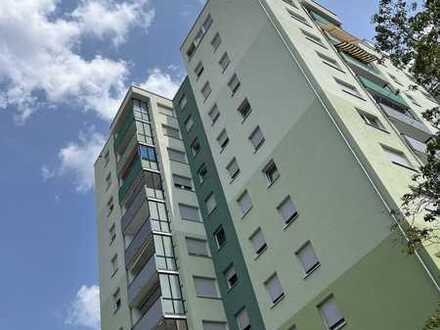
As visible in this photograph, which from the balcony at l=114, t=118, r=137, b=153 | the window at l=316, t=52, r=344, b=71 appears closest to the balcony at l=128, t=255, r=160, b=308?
the balcony at l=114, t=118, r=137, b=153

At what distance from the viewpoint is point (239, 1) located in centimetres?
3159

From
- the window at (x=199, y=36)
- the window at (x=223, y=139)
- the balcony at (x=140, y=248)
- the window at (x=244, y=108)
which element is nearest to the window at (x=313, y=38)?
the window at (x=244, y=108)

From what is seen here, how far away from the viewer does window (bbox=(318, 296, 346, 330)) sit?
18.1 m

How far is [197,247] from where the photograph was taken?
2747 cm

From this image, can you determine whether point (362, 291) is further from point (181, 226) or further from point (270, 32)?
point (270, 32)

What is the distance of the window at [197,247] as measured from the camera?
27.1m

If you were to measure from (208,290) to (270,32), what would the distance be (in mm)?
14553

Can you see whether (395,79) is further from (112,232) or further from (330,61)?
(112,232)

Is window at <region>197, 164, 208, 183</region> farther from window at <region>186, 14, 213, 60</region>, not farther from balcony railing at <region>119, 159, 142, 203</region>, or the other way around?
window at <region>186, 14, 213, 60</region>

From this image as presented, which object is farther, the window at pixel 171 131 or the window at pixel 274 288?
the window at pixel 171 131

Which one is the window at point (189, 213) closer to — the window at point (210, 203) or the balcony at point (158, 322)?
the window at point (210, 203)

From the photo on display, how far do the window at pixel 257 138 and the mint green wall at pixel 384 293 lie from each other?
8.85 metres

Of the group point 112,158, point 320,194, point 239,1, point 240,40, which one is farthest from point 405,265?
point 112,158

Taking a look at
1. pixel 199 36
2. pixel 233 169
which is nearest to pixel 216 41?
pixel 199 36
